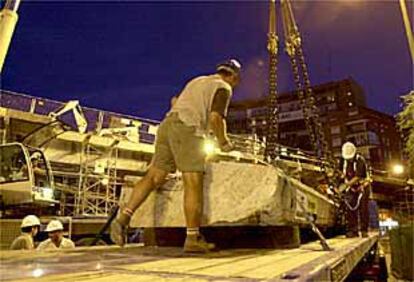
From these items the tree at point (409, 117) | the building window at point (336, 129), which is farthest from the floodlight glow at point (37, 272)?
the building window at point (336, 129)

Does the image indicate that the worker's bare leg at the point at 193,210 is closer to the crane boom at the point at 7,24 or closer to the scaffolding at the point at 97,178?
the crane boom at the point at 7,24

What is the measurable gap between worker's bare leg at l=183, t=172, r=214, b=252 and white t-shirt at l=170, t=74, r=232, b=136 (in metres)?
0.41

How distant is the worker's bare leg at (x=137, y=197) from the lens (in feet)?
12.7

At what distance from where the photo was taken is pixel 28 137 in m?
17.7

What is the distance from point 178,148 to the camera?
371cm

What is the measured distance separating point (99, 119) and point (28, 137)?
331cm

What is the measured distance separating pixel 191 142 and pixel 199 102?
375mm

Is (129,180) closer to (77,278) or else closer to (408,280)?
(77,278)

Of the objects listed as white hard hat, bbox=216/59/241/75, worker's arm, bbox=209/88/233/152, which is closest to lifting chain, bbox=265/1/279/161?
white hard hat, bbox=216/59/241/75

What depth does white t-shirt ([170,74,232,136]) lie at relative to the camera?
12.4 ft

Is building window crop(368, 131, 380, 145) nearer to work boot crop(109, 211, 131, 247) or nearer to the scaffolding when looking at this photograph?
the scaffolding

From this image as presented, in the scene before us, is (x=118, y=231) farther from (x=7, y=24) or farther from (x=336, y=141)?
(x=336, y=141)

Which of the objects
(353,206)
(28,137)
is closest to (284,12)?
(353,206)

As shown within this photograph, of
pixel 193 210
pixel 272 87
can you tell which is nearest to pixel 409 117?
pixel 272 87
